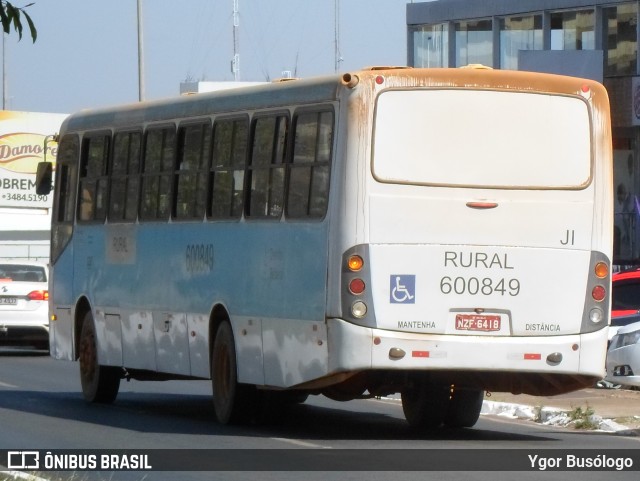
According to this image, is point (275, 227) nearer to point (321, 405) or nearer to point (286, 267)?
point (286, 267)

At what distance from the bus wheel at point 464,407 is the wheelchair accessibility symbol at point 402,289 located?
2.26 meters

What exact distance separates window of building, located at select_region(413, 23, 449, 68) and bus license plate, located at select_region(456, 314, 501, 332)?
34713 mm

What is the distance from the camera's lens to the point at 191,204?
16.9 m

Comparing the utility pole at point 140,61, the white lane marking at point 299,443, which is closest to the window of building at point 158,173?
the white lane marking at point 299,443

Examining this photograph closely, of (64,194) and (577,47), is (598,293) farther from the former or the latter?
(577,47)

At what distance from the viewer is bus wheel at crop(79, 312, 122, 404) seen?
1917 cm

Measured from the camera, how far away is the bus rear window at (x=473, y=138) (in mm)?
14266

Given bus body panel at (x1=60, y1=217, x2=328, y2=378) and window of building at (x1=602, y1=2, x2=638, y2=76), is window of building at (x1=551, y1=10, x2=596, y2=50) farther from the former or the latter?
bus body panel at (x1=60, y1=217, x2=328, y2=378)

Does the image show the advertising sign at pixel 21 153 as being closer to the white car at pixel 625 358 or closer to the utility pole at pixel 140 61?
the utility pole at pixel 140 61

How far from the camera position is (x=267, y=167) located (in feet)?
50.8

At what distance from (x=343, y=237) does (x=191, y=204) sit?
314 centimetres

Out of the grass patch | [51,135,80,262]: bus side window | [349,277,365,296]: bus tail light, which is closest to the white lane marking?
[349,277,365,296]: bus tail light

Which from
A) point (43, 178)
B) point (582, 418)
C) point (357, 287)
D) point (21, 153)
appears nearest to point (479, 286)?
point (357, 287)

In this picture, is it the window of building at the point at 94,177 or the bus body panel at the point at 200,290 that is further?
the window of building at the point at 94,177
